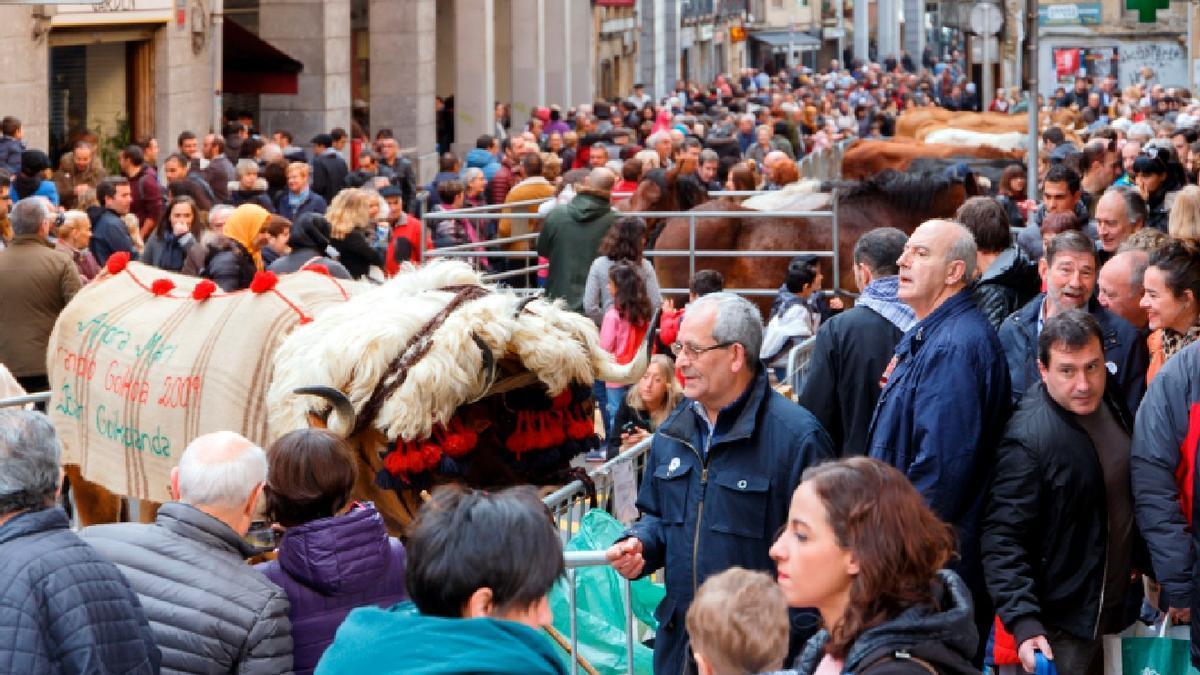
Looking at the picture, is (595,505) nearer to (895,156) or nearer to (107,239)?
(107,239)

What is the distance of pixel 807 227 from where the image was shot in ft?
52.6

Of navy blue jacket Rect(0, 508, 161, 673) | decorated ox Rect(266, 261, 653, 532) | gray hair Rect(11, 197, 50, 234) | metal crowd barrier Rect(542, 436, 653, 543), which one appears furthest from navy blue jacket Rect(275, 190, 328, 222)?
navy blue jacket Rect(0, 508, 161, 673)

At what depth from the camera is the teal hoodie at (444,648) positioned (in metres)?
3.81

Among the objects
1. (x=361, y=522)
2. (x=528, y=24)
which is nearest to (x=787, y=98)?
(x=528, y=24)

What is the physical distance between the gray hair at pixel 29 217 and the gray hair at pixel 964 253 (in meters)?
7.14

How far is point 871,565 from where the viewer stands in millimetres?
4258

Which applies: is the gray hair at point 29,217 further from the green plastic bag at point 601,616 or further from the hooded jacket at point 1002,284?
the hooded jacket at point 1002,284

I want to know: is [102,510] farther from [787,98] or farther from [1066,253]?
[787,98]

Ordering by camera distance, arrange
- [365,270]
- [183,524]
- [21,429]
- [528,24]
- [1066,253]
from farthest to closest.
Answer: [528,24], [365,270], [1066,253], [183,524], [21,429]

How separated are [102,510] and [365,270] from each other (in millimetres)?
3440

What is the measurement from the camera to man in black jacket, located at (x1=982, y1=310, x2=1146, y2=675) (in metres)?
6.12

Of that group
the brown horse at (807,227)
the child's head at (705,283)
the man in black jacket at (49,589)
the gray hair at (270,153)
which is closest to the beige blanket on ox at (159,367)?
the man in black jacket at (49,589)

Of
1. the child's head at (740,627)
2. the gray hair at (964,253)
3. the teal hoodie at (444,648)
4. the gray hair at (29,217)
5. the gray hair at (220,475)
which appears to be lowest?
the child's head at (740,627)

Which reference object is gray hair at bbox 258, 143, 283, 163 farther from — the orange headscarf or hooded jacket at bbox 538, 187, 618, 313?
the orange headscarf
